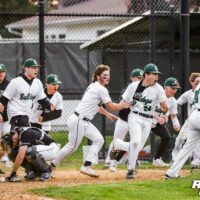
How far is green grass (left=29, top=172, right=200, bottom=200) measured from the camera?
852 cm

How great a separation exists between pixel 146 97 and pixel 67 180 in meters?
1.89

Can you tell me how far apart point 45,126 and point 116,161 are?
1.71 m

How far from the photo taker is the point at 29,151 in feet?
34.8

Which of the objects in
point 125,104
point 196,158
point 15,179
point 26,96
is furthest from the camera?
point 196,158

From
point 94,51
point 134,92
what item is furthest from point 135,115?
point 94,51

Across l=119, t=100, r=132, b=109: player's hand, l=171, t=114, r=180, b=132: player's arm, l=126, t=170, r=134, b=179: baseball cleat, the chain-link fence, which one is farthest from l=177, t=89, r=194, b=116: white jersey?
l=126, t=170, r=134, b=179: baseball cleat

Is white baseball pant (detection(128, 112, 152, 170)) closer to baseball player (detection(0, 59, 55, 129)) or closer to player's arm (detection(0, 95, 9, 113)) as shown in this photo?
baseball player (detection(0, 59, 55, 129))

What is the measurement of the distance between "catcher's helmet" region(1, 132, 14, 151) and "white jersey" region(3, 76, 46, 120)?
0.40 meters

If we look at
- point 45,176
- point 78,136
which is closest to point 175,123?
point 78,136

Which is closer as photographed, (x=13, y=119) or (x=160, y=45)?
(x=13, y=119)

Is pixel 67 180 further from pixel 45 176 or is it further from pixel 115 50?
pixel 115 50

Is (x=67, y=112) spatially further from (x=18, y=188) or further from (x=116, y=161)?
(x=18, y=188)

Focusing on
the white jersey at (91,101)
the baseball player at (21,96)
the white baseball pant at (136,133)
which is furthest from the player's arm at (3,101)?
the white baseball pant at (136,133)

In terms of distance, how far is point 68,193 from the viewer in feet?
28.7
